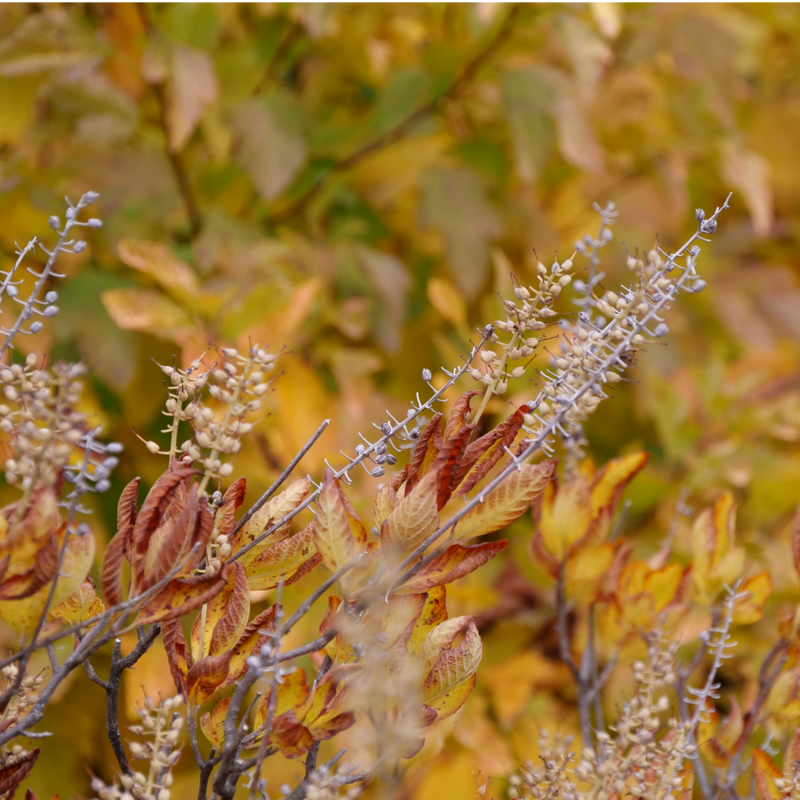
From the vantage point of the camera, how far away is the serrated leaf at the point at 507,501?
1.36 ft

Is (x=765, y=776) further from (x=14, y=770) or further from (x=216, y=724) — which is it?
(x=14, y=770)

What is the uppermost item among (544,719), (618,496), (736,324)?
(736,324)

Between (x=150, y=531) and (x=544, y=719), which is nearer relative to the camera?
(x=150, y=531)

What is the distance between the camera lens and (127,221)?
42.8 inches

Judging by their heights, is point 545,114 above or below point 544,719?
above

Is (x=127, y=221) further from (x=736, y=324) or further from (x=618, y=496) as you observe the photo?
(x=736, y=324)

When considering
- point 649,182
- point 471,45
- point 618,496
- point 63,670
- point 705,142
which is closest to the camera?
point 63,670

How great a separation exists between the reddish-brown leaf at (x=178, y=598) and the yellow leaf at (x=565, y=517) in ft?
0.92

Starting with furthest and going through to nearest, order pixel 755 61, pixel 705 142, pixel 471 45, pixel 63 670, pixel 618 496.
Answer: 1. pixel 755 61
2. pixel 705 142
3. pixel 471 45
4. pixel 618 496
5. pixel 63 670

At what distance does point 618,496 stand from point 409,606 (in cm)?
25

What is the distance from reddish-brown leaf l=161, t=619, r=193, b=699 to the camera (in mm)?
447

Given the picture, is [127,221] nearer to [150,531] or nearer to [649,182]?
[150,531]

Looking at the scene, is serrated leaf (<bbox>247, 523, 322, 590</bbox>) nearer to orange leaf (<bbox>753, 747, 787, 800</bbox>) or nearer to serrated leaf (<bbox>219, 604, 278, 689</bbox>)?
serrated leaf (<bbox>219, 604, 278, 689</bbox>)

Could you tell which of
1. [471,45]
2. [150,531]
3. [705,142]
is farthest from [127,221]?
[705,142]
